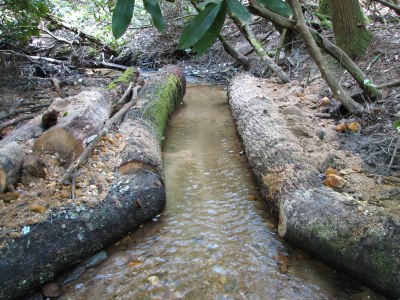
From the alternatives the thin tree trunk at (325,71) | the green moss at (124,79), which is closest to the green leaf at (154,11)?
the thin tree trunk at (325,71)

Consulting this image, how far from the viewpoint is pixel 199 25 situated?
3.52ft

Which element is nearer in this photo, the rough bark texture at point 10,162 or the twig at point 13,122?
the rough bark texture at point 10,162

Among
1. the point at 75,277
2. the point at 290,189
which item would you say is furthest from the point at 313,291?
the point at 75,277

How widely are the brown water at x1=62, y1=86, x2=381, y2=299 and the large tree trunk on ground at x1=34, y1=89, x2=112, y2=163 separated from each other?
1054mm

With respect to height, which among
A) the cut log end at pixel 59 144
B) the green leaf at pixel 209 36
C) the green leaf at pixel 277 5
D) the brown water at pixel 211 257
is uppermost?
the green leaf at pixel 277 5

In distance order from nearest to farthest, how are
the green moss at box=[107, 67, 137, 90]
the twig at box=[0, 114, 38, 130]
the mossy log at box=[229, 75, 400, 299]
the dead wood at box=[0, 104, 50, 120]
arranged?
the mossy log at box=[229, 75, 400, 299] < the twig at box=[0, 114, 38, 130] < the dead wood at box=[0, 104, 50, 120] < the green moss at box=[107, 67, 137, 90]

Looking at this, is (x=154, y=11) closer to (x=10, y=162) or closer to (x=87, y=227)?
(x=87, y=227)

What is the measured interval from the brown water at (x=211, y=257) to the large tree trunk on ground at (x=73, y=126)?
1.05 m

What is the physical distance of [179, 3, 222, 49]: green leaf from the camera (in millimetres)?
1055

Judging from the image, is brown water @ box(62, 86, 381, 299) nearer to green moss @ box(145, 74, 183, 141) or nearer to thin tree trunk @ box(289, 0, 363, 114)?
green moss @ box(145, 74, 183, 141)

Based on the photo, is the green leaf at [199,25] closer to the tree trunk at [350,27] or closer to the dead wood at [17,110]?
the dead wood at [17,110]

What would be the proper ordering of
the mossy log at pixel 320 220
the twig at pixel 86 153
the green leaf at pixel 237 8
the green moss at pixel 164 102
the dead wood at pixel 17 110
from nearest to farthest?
the green leaf at pixel 237 8 → the mossy log at pixel 320 220 → the twig at pixel 86 153 → the dead wood at pixel 17 110 → the green moss at pixel 164 102

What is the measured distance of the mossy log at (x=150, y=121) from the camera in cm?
357

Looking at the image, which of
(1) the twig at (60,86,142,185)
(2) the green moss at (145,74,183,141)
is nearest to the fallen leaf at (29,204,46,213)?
(1) the twig at (60,86,142,185)
